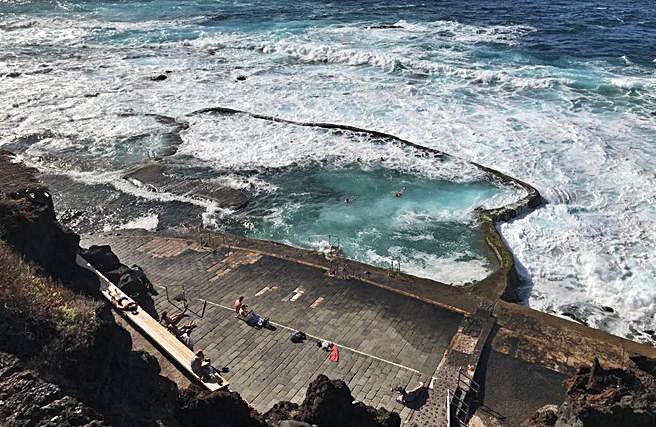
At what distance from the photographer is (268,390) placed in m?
12.0

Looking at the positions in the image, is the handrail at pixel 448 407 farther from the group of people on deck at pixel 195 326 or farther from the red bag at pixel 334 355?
the red bag at pixel 334 355

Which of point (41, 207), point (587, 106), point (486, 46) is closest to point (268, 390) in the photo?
Result: point (41, 207)

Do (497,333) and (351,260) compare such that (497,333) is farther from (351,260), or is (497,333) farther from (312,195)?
(312,195)

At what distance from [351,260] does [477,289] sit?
13.8ft

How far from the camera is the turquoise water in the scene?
719 inches

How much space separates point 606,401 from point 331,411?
513cm

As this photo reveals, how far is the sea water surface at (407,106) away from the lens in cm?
1938

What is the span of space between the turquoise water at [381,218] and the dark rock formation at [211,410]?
9889mm

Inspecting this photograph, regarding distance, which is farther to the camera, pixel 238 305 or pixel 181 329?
pixel 238 305

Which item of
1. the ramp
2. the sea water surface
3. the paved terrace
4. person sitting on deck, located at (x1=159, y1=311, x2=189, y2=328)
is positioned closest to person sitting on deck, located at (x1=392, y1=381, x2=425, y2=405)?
the paved terrace

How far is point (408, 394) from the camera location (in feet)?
37.8

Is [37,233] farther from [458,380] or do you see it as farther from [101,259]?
[458,380]

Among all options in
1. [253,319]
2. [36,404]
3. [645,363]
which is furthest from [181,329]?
[645,363]

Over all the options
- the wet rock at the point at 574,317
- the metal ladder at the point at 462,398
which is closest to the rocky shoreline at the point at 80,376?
the metal ladder at the point at 462,398
